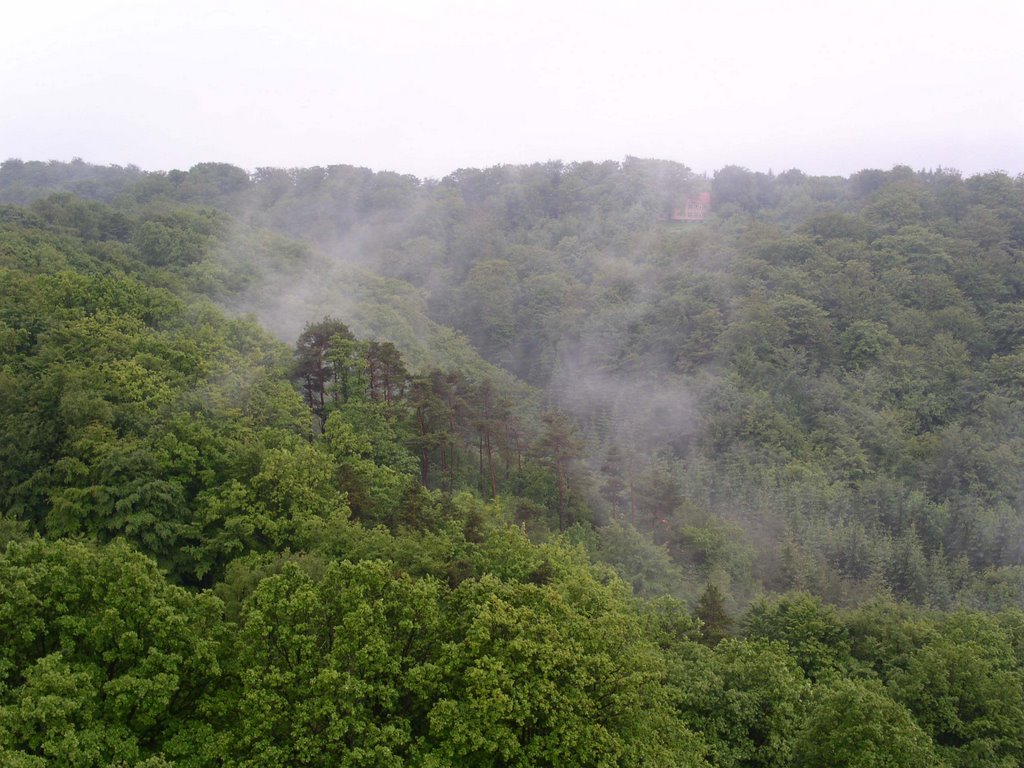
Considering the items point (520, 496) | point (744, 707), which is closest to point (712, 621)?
point (744, 707)

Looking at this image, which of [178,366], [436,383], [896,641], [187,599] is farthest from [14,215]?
[896,641]

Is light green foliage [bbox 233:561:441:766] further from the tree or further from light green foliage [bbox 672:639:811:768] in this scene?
the tree

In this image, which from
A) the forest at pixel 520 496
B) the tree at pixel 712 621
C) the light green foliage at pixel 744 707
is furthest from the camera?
the tree at pixel 712 621

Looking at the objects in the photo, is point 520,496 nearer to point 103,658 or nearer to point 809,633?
point 809,633

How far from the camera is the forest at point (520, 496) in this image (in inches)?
603

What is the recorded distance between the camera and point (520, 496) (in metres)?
39.9

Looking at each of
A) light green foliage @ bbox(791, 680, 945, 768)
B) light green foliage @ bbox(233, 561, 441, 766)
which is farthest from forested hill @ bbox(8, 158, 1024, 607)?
light green foliage @ bbox(233, 561, 441, 766)

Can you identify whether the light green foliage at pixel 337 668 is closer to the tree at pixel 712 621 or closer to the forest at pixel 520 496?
the forest at pixel 520 496

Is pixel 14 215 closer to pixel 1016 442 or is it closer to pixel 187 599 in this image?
pixel 187 599

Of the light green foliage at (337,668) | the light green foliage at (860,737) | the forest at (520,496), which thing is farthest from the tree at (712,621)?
the light green foliage at (337,668)

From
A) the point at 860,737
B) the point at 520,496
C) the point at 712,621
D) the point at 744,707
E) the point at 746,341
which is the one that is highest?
the point at 746,341

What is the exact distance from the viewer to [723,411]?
61.4 meters

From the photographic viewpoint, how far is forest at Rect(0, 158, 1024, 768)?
603 inches

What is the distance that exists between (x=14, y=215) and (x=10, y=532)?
1907 inches
